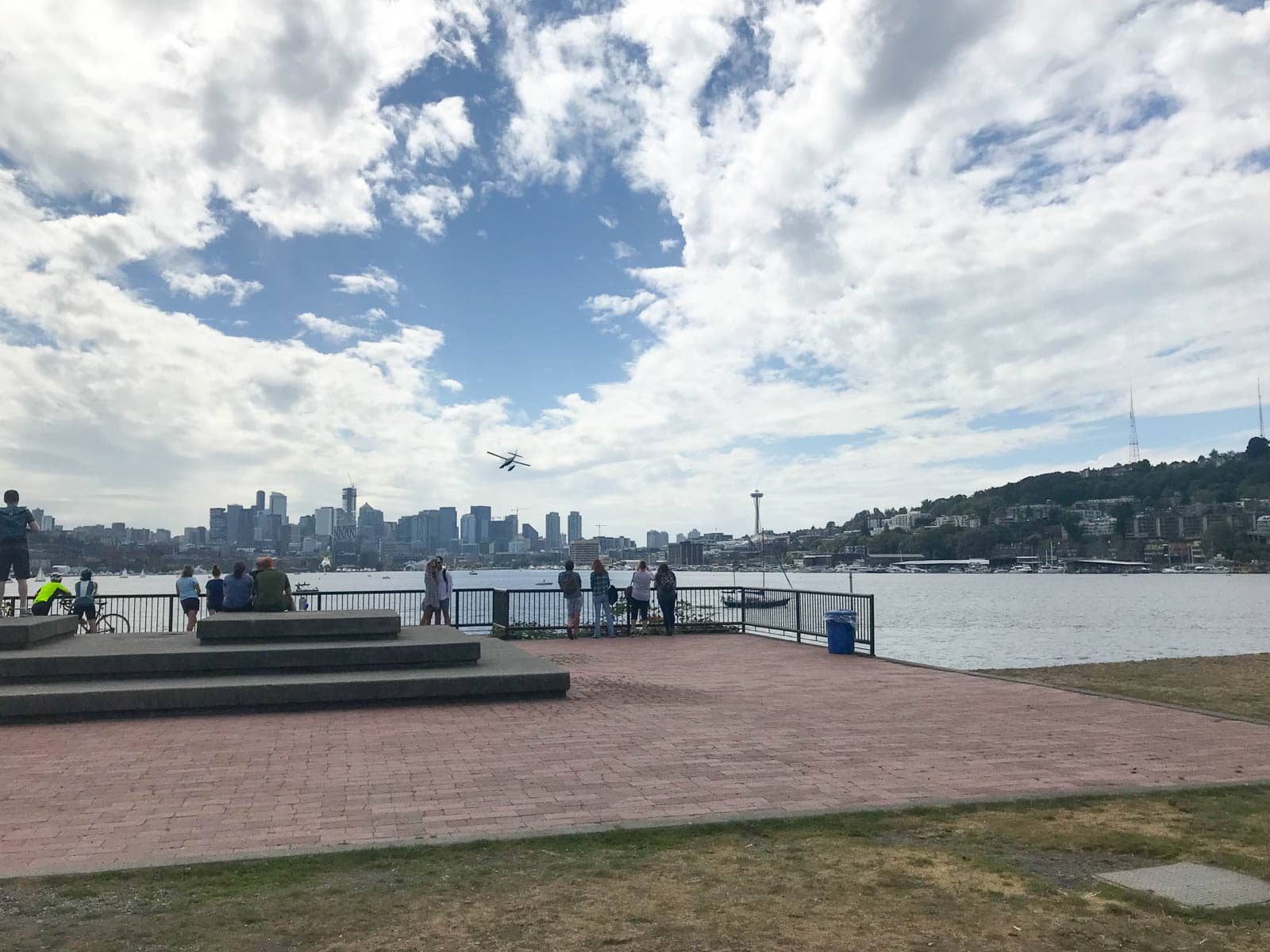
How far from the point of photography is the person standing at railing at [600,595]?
73.0ft

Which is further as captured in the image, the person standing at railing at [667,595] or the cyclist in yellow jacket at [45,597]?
the person standing at railing at [667,595]

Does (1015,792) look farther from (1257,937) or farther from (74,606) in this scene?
(74,606)

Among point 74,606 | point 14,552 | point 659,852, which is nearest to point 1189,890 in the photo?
point 659,852

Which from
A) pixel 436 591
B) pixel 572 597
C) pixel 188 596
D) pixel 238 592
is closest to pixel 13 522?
pixel 238 592

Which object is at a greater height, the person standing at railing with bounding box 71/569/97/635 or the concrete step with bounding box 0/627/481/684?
the person standing at railing with bounding box 71/569/97/635

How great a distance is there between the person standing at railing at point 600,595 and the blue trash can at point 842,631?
5699 mm

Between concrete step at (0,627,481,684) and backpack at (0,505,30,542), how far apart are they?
1846 mm

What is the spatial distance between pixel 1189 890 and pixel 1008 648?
37499mm

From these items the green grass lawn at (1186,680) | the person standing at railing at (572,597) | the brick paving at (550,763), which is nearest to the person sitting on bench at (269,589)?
the brick paving at (550,763)

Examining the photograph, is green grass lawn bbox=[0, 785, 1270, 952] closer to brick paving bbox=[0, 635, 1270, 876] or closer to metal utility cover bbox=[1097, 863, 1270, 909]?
metal utility cover bbox=[1097, 863, 1270, 909]

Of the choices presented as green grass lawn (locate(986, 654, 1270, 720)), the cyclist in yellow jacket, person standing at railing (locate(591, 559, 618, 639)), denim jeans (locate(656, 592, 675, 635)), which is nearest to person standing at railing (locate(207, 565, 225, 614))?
the cyclist in yellow jacket

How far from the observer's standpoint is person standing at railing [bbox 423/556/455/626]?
2061 cm

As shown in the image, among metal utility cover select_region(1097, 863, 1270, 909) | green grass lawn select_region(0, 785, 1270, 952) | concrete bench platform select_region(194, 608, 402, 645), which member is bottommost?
metal utility cover select_region(1097, 863, 1270, 909)

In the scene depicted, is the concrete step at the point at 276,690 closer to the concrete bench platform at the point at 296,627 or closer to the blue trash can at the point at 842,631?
the concrete bench platform at the point at 296,627
